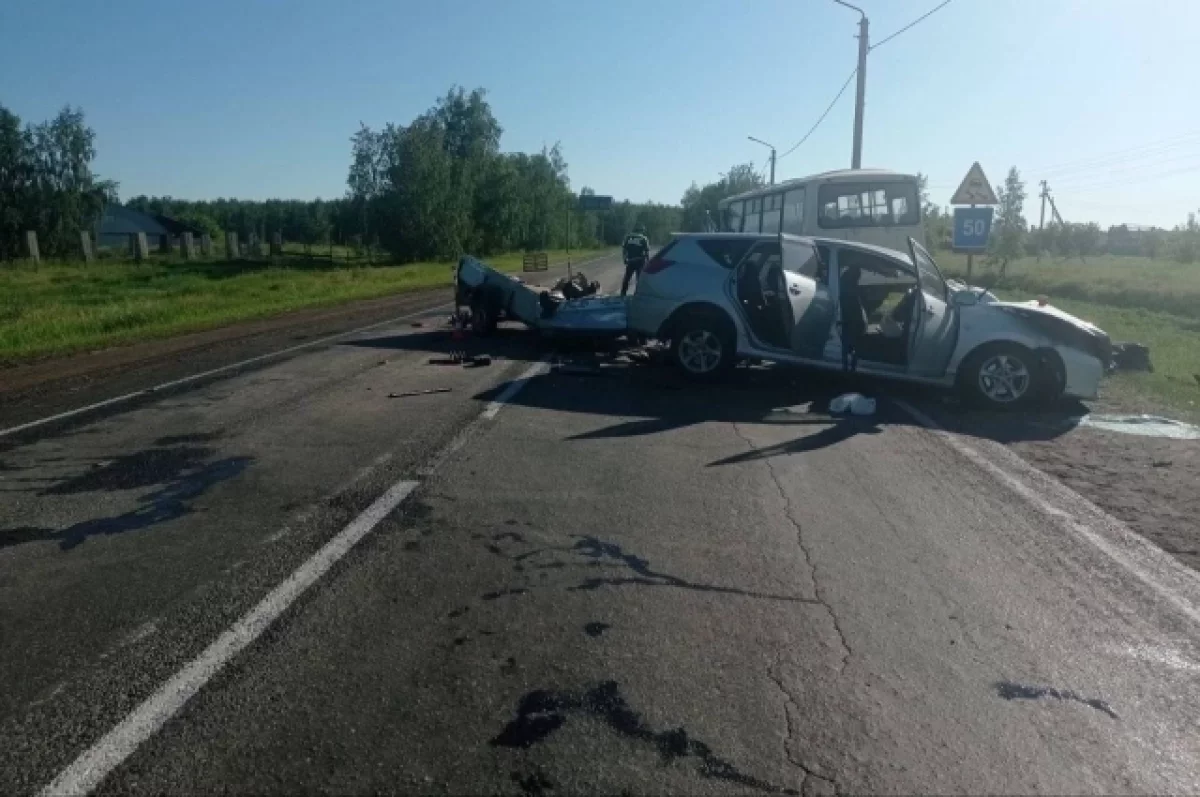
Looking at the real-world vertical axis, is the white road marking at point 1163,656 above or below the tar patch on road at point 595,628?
below

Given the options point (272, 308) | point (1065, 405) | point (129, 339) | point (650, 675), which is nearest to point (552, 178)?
point (272, 308)

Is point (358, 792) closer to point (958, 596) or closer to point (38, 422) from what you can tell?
point (958, 596)

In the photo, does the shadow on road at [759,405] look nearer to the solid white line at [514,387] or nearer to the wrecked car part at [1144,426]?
the solid white line at [514,387]

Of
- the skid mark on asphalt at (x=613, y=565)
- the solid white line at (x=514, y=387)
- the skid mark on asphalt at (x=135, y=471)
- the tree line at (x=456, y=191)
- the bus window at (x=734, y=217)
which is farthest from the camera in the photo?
the tree line at (x=456, y=191)

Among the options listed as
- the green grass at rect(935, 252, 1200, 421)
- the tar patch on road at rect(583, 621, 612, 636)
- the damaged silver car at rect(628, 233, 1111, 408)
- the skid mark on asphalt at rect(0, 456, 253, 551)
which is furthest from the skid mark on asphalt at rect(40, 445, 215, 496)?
the green grass at rect(935, 252, 1200, 421)

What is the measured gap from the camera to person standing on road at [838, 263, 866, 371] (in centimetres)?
1141

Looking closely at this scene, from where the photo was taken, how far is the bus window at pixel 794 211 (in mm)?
23984

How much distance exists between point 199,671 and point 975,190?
15.8m

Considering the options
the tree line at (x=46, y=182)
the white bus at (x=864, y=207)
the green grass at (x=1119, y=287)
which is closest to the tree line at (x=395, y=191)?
the tree line at (x=46, y=182)

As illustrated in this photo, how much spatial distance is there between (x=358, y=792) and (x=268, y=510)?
362 centimetres

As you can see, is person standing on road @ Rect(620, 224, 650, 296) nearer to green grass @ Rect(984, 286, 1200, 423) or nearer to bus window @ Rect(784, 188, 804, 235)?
bus window @ Rect(784, 188, 804, 235)

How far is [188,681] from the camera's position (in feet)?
13.5

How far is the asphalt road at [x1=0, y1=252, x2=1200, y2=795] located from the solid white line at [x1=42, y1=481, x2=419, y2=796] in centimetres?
1

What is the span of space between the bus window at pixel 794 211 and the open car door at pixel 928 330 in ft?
42.1
